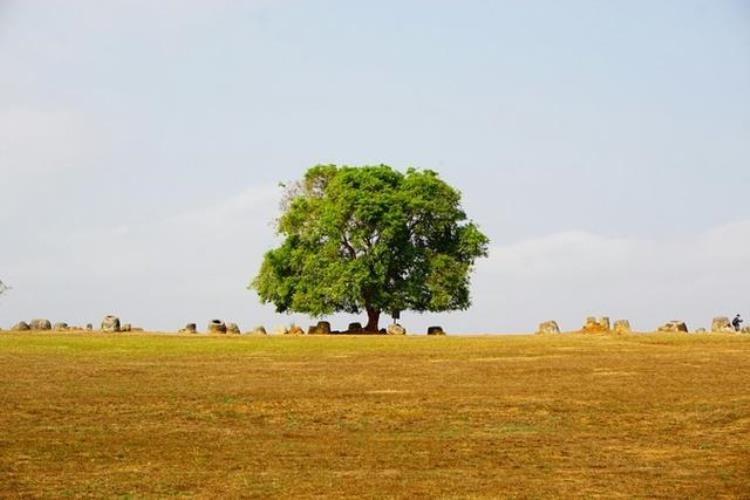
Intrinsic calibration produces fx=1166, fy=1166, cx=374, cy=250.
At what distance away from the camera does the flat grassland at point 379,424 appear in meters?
18.8

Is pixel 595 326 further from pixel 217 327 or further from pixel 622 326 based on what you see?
pixel 217 327

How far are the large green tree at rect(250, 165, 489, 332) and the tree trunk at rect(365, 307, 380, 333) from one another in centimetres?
6

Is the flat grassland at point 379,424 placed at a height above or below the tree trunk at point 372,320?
below

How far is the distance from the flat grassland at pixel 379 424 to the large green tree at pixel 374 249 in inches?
922

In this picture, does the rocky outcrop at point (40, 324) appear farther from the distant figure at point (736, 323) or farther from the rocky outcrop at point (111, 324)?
the distant figure at point (736, 323)

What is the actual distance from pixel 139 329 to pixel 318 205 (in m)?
13.3

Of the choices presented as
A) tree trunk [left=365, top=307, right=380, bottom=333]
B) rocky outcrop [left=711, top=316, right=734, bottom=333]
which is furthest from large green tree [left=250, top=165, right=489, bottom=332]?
rocky outcrop [left=711, top=316, right=734, bottom=333]

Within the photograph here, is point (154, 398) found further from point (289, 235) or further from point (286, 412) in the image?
point (289, 235)

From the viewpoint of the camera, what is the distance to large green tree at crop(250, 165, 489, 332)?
69.0 meters

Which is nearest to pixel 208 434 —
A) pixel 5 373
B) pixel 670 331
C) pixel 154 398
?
pixel 154 398

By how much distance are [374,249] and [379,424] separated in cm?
4293

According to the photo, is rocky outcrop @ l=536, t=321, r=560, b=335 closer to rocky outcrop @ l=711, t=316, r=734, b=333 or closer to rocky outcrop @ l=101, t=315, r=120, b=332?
rocky outcrop @ l=711, t=316, r=734, b=333

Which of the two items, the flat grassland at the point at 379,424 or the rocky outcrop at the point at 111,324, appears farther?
the rocky outcrop at the point at 111,324

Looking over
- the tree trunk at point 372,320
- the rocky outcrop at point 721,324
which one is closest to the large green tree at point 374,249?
the tree trunk at point 372,320
